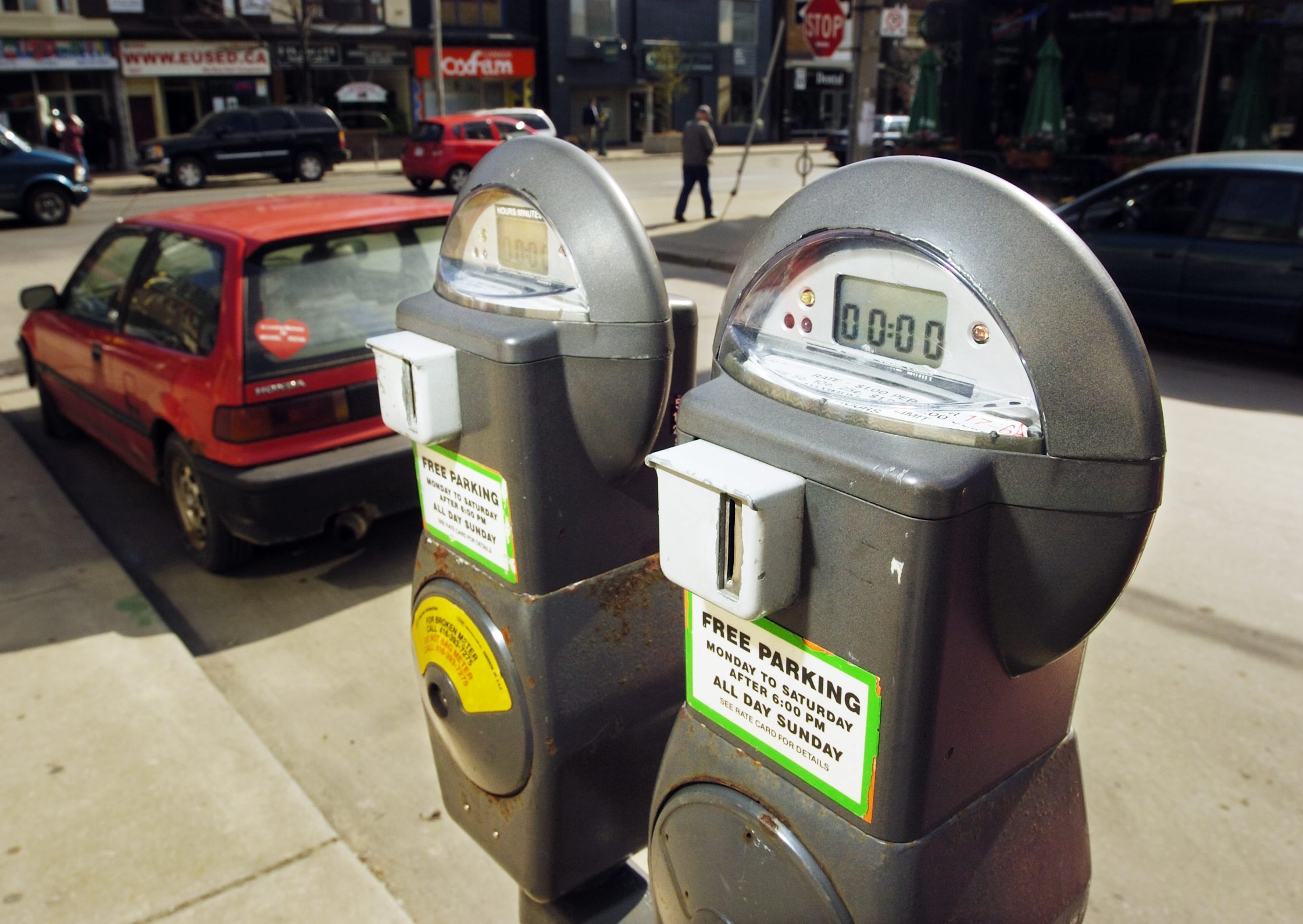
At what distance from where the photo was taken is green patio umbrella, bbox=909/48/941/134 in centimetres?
1458

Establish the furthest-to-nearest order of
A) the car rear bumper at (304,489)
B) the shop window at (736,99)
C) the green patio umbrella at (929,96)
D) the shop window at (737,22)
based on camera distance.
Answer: the shop window at (736,99) → the shop window at (737,22) → the green patio umbrella at (929,96) → the car rear bumper at (304,489)

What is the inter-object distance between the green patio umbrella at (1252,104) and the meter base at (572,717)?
12.1 metres

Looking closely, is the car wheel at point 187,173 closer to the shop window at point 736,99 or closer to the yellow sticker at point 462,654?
the shop window at point 736,99

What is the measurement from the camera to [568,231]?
1.65m

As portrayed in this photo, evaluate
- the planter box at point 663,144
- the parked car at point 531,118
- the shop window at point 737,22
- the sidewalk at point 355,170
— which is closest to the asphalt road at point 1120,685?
the parked car at point 531,118

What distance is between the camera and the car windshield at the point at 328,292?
12.5 ft

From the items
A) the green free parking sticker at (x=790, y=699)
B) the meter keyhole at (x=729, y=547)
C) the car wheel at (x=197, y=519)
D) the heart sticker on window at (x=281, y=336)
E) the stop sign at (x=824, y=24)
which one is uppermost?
the stop sign at (x=824, y=24)

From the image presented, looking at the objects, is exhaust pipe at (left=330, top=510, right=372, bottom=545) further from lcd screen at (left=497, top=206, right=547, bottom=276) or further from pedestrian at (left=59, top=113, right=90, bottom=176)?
pedestrian at (left=59, top=113, right=90, bottom=176)

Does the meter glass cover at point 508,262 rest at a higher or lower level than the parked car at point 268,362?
higher

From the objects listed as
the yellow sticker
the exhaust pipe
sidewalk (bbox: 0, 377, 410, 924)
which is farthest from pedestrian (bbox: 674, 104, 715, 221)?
the yellow sticker

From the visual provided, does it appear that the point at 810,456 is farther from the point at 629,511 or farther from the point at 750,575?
the point at 629,511

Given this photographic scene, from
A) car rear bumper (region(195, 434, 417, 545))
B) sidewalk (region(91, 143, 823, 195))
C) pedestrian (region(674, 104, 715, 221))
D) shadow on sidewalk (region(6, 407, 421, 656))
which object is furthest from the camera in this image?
sidewalk (region(91, 143, 823, 195))

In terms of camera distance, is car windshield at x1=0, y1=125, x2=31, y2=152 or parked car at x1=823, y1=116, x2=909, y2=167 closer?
car windshield at x1=0, y1=125, x2=31, y2=152

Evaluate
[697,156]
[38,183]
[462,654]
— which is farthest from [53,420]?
[38,183]
